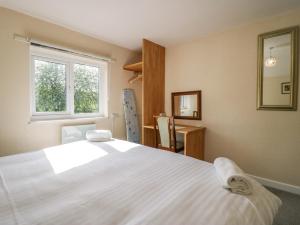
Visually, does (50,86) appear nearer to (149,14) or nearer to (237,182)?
(149,14)

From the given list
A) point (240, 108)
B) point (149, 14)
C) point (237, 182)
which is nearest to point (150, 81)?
point (149, 14)

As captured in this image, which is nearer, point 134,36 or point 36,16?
point 36,16

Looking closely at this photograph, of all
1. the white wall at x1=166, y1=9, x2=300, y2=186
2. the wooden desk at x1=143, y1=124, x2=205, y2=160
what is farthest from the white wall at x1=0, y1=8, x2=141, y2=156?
the white wall at x1=166, y1=9, x2=300, y2=186

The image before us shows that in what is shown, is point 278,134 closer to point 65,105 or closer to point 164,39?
point 164,39

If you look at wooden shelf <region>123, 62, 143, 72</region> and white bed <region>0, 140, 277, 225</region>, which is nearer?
white bed <region>0, 140, 277, 225</region>

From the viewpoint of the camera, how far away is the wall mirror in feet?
6.87

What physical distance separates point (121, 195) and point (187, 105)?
7.87 ft

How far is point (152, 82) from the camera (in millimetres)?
3164

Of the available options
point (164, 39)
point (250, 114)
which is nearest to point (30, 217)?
point (250, 114)

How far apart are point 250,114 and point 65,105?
2.74 m

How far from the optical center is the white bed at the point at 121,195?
2.48 feet

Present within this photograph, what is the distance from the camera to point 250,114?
244cm

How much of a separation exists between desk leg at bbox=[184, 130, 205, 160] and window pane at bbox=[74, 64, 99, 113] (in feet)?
5.46

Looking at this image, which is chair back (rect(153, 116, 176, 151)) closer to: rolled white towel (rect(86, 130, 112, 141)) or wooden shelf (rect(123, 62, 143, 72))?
rolled white towel (rect(86, 130, 112, 141))
